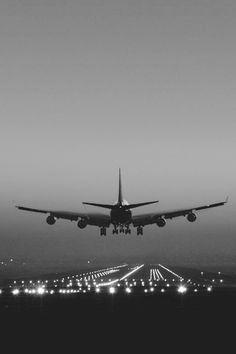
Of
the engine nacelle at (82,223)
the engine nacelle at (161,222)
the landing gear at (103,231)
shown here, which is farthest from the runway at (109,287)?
the engine nacelle at (161,222)

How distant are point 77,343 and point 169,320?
16.0 metres

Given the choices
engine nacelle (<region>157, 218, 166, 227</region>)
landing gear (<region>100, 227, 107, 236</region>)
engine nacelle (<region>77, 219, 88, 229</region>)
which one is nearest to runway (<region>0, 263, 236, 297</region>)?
landing gear (<region>100, 227, 107, 236</region>)

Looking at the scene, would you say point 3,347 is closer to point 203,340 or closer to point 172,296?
point 203,340

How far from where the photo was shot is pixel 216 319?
5162 cm

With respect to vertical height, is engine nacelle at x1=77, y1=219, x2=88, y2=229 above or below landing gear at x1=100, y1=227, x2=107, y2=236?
below

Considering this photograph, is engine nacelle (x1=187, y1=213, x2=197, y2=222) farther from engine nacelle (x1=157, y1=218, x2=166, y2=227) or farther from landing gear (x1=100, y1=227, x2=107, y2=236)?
landing gear (x1=100, y1=227, x2=107, y2=236)

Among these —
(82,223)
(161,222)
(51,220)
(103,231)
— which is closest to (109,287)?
(103,231)

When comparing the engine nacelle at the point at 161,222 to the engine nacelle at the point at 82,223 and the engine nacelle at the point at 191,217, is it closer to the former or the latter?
the engine nacelle at the point at 191,217

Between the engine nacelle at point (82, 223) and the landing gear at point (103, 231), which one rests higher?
the landing gear at point (103, 231)

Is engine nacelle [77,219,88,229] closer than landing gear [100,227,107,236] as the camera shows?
Yes

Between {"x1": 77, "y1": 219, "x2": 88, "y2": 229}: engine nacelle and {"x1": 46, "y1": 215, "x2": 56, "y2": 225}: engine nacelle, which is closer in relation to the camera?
{"x1": 46, "y1": 215, "x2": 56, "y2": 225}: engine nacelle

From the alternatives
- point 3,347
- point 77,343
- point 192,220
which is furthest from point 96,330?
point 192,220

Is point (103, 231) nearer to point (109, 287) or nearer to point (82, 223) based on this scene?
point (82, 223)

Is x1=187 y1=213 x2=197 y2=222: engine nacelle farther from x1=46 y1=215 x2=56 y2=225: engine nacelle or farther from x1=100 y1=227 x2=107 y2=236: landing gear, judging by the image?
x1=46 y1=215 x2=56 y2=225: engine nacelle
